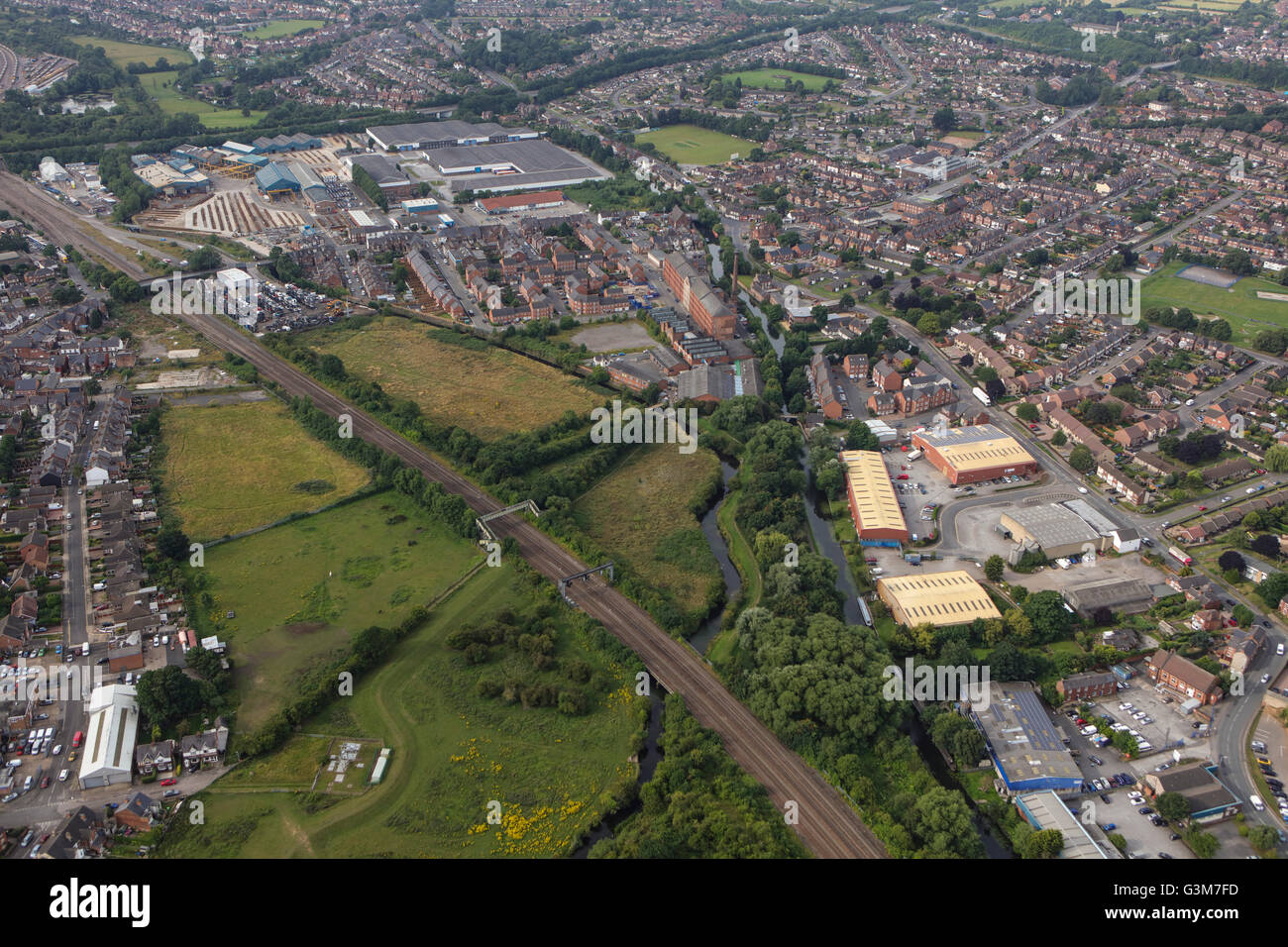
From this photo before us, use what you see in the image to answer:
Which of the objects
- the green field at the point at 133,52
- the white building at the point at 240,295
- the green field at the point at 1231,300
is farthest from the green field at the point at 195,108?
the green field at the point at 1231,300

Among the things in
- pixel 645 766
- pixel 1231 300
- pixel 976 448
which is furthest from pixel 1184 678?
pixel 1231 300

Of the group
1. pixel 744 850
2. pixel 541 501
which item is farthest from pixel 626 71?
pixel 744 850

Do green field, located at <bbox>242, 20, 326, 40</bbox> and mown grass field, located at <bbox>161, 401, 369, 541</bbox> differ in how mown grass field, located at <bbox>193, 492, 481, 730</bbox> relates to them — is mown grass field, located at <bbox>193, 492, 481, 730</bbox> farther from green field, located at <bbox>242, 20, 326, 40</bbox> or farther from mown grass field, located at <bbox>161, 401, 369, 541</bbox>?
green field, located at <bbox>242, 20, 326, 40</bbox>

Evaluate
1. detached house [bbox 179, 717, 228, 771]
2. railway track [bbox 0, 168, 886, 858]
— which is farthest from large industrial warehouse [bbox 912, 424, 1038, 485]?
detached house [bbox 179, 717, 228, 771]

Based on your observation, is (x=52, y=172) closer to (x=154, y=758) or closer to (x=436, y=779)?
(x=154, y=758)

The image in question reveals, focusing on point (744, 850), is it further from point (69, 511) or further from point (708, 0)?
point (708, 0)

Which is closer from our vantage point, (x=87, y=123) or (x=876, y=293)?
(x=876, y=293)

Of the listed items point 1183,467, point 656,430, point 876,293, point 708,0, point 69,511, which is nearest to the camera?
point 69,511
